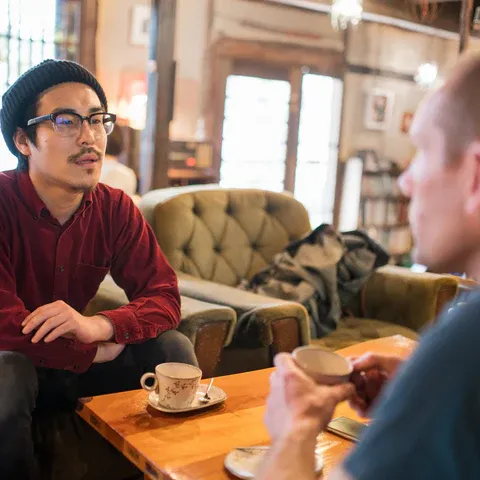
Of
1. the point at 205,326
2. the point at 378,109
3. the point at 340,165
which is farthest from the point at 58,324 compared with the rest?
the point at 378,109

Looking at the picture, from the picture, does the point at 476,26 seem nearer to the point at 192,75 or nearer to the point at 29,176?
the point at 192,75

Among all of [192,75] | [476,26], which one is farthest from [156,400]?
[192,75]

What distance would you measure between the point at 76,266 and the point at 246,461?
2.81 feet

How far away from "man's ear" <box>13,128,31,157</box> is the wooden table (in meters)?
0.75

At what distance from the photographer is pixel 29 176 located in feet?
5.90

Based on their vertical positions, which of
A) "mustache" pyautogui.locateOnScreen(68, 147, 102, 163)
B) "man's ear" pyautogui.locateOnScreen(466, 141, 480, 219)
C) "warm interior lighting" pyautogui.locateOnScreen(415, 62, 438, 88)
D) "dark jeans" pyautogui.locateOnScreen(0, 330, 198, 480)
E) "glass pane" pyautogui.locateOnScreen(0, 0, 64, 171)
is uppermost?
"warm interior lighting" pyautogui.locateOnScreen(415, 62, 438, 88)

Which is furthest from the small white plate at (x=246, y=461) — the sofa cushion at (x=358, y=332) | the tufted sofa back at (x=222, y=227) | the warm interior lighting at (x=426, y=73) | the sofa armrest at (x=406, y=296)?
the warm interior lighting at (x=426, y=73)

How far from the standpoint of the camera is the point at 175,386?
137 cm

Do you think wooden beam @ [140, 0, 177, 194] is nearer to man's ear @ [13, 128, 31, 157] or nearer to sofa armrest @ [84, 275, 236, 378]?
sofa armrest @ [84, 275, 236, 378]

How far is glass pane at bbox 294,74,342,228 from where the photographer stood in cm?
616

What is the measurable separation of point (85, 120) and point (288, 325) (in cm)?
97

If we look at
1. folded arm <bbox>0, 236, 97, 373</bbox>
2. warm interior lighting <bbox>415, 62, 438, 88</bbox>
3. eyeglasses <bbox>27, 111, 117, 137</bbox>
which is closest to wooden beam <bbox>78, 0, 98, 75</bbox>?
eyeglasses <bbox>27, 111, 117, 137</bbox>

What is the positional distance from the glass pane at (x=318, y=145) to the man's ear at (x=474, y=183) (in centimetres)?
550

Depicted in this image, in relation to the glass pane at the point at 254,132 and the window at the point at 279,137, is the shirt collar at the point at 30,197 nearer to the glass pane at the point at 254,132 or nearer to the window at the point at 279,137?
the window at the point at 279,137
